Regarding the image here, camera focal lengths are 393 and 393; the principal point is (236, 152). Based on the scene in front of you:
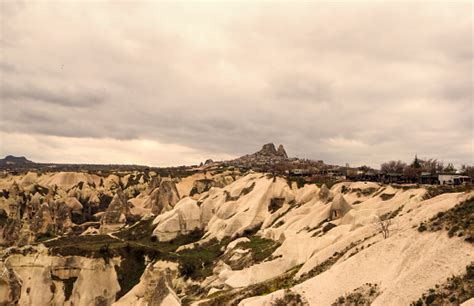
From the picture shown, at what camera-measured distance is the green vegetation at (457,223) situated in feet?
84.4

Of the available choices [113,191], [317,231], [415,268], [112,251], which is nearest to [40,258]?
[112,251]

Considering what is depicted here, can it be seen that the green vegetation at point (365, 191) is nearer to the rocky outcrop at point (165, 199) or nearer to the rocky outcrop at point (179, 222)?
the rocky outcrop at point (179, 222)

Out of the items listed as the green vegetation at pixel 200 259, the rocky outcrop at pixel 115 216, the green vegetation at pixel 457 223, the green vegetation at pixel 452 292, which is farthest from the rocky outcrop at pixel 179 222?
→ the green vegetation at pixel 452 292

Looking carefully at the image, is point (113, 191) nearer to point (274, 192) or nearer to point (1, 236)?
point (1, 236)

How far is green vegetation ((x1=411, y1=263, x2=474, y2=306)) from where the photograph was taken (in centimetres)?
2094

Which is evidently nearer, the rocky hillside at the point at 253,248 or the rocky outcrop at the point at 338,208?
the rocky hillside at the point at 253,248

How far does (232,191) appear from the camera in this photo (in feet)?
356

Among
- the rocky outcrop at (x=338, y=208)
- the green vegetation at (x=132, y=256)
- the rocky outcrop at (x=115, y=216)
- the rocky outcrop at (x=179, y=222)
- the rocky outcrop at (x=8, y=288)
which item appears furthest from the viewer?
the rocky outcrop at (x=115, y=216)

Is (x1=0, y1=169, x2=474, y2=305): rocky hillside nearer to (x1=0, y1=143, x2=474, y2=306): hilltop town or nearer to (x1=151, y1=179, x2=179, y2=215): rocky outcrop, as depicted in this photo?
(x1=0, y1=143, x2=474, y2=306): hilltop town

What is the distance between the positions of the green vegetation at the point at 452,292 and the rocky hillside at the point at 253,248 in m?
0.08

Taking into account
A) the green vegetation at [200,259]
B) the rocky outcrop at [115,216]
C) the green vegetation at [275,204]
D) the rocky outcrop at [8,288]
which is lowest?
the rocky outcrop at [8,288]

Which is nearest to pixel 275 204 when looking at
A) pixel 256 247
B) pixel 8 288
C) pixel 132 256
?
pixel 256 247

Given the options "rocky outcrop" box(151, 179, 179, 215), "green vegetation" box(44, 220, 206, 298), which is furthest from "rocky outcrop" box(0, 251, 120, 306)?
"rocky outcrop" box(151, 179, 179, 215)

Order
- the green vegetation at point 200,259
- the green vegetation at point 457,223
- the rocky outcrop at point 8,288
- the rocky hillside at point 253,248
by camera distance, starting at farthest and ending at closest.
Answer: the green vegetation at point 200,259, the rocky outcrop at point 8,288, the rocky hillside at point 253,248, the green vegetation at point 457,223
